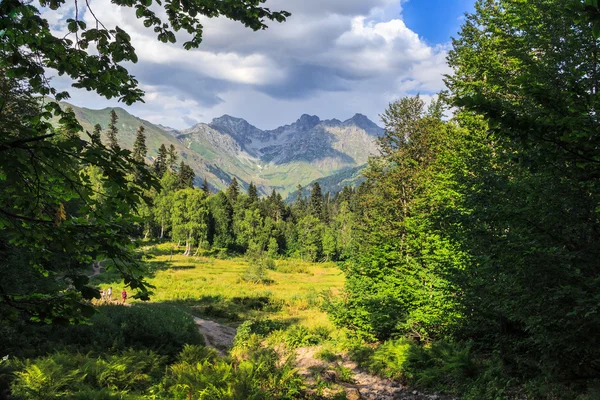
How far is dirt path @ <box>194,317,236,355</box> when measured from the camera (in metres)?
19.1

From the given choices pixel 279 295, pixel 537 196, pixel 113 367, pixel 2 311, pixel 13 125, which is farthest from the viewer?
pixel 279 295

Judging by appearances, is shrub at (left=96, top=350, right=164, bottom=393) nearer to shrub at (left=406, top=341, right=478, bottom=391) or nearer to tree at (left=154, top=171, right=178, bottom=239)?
shrub at (left=406, top=341, right=478, bottom=391)

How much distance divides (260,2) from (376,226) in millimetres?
15786

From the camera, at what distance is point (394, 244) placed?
1748 centimetres

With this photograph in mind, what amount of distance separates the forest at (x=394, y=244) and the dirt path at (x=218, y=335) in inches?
10.1

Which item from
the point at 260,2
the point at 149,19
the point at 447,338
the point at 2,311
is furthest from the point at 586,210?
the point at 447,338

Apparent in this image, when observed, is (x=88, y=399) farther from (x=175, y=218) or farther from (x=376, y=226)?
(x=175, y=218)

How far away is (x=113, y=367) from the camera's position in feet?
35.6

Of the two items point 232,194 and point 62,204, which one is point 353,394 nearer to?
point 62,204

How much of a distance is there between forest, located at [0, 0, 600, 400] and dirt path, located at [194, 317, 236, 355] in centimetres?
26

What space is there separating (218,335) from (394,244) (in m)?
12.5

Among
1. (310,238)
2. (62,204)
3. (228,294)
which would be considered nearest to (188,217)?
(310,238)

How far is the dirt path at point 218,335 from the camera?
753 inches

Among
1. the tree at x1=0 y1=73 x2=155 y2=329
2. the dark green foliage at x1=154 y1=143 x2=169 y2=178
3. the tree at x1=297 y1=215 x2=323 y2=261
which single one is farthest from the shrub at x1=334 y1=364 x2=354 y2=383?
the dark green foliage at x1=154 y1=143 x2=169 y2=178
